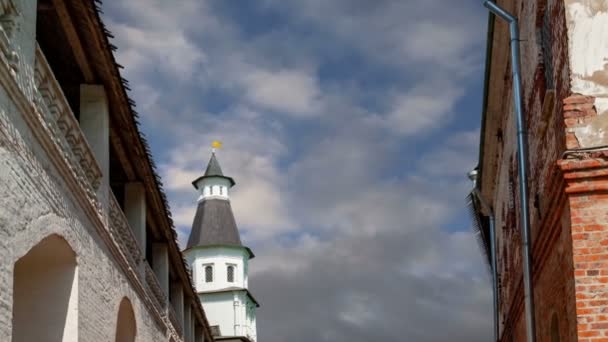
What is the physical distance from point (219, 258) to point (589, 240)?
2760 inches

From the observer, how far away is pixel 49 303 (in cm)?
1129

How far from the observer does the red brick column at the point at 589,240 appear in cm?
941

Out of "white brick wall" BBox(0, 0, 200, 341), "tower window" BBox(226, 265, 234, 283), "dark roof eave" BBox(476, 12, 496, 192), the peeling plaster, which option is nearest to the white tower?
"tower window" BBox(226, 265, 234, 283)

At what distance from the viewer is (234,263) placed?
3125 inches

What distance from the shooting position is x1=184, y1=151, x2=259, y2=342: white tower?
7700 centimetres

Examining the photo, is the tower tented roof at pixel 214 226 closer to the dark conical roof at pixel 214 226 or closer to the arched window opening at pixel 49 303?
the dark conical roof at pixel 214 226

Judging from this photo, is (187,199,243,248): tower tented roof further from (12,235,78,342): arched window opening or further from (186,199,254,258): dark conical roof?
(12,235,78,342): arched window opening

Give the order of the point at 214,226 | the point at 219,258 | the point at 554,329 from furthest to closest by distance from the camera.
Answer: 1. the point at 214,226
2. the point at 219,258
3. the point at 554,329

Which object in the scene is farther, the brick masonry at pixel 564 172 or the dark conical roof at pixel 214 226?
the dark conical roof at pixel 214 226

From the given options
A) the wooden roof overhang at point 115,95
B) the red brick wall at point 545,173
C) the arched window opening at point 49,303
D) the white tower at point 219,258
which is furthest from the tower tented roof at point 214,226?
the arched window opening at point 49,303

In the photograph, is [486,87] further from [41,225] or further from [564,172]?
[41,225]

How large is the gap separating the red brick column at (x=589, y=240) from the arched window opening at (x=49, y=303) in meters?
5.24

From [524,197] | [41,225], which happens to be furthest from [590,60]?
[41,225]

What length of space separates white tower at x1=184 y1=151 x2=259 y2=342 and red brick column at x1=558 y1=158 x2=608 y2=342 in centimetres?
6722
